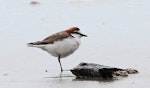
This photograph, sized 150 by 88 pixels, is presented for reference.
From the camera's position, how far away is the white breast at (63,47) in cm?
1036

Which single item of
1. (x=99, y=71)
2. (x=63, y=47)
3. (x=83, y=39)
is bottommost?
(x=99, y=71)

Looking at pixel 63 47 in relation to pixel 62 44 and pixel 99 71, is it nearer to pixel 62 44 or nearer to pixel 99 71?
pixel 62 44

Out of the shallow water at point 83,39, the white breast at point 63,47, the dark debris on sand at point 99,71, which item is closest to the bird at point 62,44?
the white breast at point 63,47

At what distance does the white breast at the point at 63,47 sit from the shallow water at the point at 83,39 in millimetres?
263

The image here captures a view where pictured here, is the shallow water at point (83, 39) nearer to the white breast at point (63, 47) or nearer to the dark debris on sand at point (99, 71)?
the dark debris on sand at point (99, 71)

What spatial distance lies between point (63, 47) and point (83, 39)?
2727mm

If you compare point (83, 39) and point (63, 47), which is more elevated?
point (83, 39)

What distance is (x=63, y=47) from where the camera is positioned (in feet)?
34.0

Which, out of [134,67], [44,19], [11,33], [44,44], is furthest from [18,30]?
[134,67]

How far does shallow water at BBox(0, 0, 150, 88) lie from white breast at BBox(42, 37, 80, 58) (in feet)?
0.86

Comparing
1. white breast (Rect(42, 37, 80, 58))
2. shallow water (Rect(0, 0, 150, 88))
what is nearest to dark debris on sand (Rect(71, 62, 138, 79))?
shallow water (Rect(0, 0, 150, 88))

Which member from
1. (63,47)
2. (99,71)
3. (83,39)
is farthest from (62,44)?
(83,39)

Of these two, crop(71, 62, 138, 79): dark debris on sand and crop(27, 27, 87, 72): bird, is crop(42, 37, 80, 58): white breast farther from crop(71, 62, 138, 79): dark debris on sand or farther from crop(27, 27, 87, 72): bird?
crop(71, 62, 138, 79): dark debris on sand

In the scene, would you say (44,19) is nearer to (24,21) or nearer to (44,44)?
(24,21)
